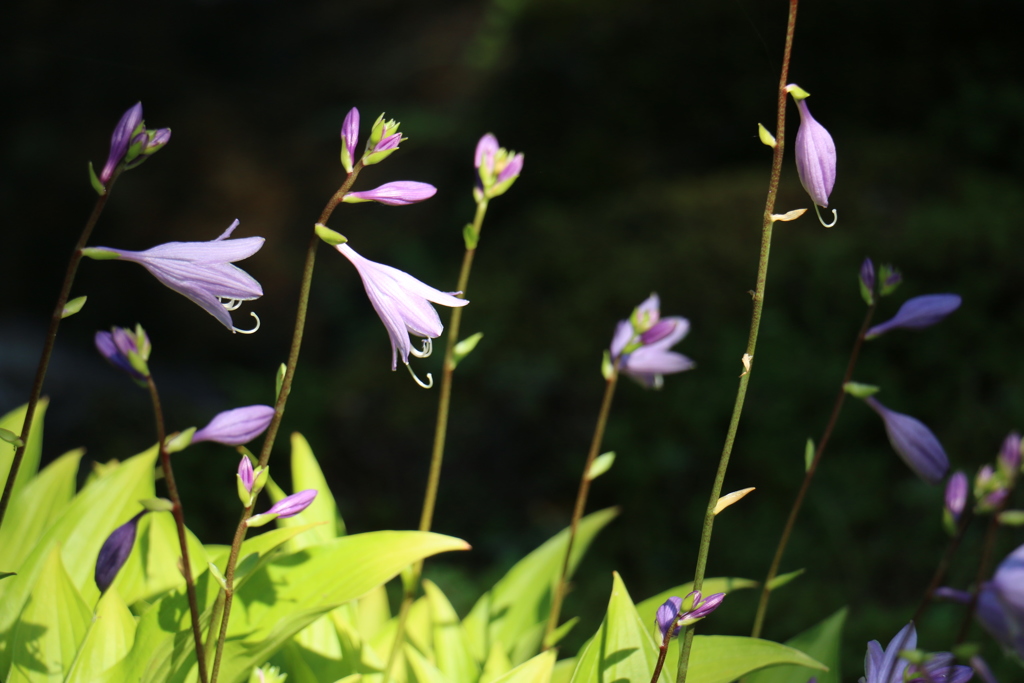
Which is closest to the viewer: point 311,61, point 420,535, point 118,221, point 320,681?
point 420,535

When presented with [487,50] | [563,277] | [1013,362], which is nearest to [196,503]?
[563,277]

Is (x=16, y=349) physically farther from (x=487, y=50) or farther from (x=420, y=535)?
(x=420, y=535)

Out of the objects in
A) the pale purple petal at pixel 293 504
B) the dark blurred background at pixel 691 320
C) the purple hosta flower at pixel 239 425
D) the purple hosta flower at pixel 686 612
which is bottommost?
the dark blurred background at pixel 691 320

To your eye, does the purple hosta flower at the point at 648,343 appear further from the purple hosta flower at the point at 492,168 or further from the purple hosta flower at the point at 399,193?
the purple hosta flower at the point at 399,193

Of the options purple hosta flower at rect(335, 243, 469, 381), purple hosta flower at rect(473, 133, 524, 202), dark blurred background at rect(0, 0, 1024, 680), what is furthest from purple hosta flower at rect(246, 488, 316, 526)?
dark blurred background at rect(0, 0, 1024, 680)

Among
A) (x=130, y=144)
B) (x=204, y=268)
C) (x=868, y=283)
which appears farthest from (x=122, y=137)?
(x=868, y=283)

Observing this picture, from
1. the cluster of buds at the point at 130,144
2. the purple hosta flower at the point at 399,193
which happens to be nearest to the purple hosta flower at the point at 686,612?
the purple hosta flower at the point at 399,193

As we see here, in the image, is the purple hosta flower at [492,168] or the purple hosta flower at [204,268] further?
the purple hosta flower at [492,168]
